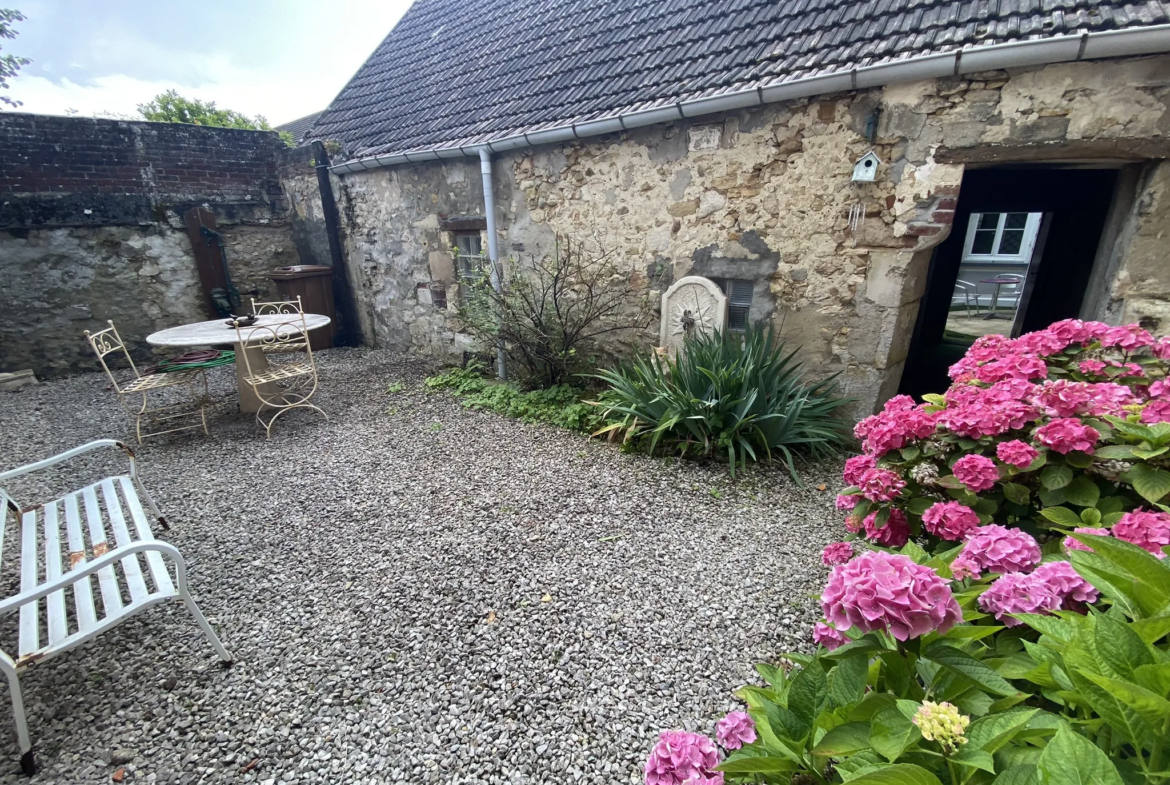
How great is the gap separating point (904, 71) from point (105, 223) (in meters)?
8.78

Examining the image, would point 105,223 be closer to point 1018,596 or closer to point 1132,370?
point 1018,596

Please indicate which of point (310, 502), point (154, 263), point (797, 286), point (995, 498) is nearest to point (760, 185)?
point (797, 286)

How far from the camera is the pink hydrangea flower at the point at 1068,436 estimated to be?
147 centimetres

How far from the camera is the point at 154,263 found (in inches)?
268

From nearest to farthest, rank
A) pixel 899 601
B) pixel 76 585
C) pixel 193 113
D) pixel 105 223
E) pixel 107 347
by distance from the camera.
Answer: pixel 899 601
pixel 76 585
pixel 107 347
pixel 105 223
pixel 193 113

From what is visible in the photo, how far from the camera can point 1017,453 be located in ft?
5.01

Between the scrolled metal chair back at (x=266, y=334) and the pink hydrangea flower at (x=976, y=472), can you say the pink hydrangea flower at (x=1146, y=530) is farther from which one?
the scrolled metal chair back at (x=266, y=334)

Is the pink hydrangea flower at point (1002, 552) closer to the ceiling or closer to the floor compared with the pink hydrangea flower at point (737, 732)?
closer to the ceiling

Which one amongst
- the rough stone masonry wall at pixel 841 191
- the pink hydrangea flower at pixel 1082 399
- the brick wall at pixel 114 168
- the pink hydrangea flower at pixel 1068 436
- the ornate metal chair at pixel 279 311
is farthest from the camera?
the brick wall at pixel 114 168

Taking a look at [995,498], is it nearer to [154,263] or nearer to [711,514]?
[711,514]

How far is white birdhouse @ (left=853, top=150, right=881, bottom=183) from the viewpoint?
3.41 metres

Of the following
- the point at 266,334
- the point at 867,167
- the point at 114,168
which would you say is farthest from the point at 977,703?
the point at 114,168

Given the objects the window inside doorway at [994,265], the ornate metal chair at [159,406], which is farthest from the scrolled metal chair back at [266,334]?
the window inside doorway at [994,265]

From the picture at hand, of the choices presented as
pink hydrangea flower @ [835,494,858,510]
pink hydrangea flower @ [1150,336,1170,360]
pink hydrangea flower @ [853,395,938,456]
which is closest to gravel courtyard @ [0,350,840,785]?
pink hydrangea flower @ [835,494,858,510]
